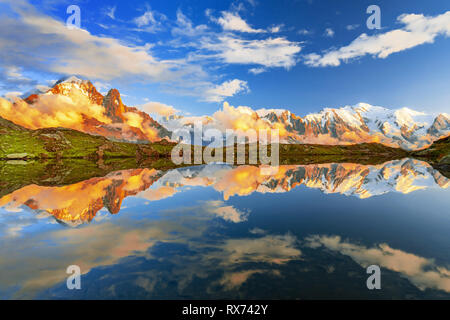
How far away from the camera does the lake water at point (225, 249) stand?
11477 millimetres

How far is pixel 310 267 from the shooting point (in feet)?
43.9

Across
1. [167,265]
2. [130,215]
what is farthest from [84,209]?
[167,265]

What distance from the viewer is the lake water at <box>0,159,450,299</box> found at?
37.7 feet

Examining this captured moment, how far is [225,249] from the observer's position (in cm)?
1628

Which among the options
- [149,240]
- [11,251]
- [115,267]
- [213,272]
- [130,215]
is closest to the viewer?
[213,272]

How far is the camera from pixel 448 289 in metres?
11.4

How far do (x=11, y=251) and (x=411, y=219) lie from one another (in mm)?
35456

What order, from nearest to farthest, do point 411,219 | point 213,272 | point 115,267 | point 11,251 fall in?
point 213,272, point 115,267, point 11,251, point 411,219
